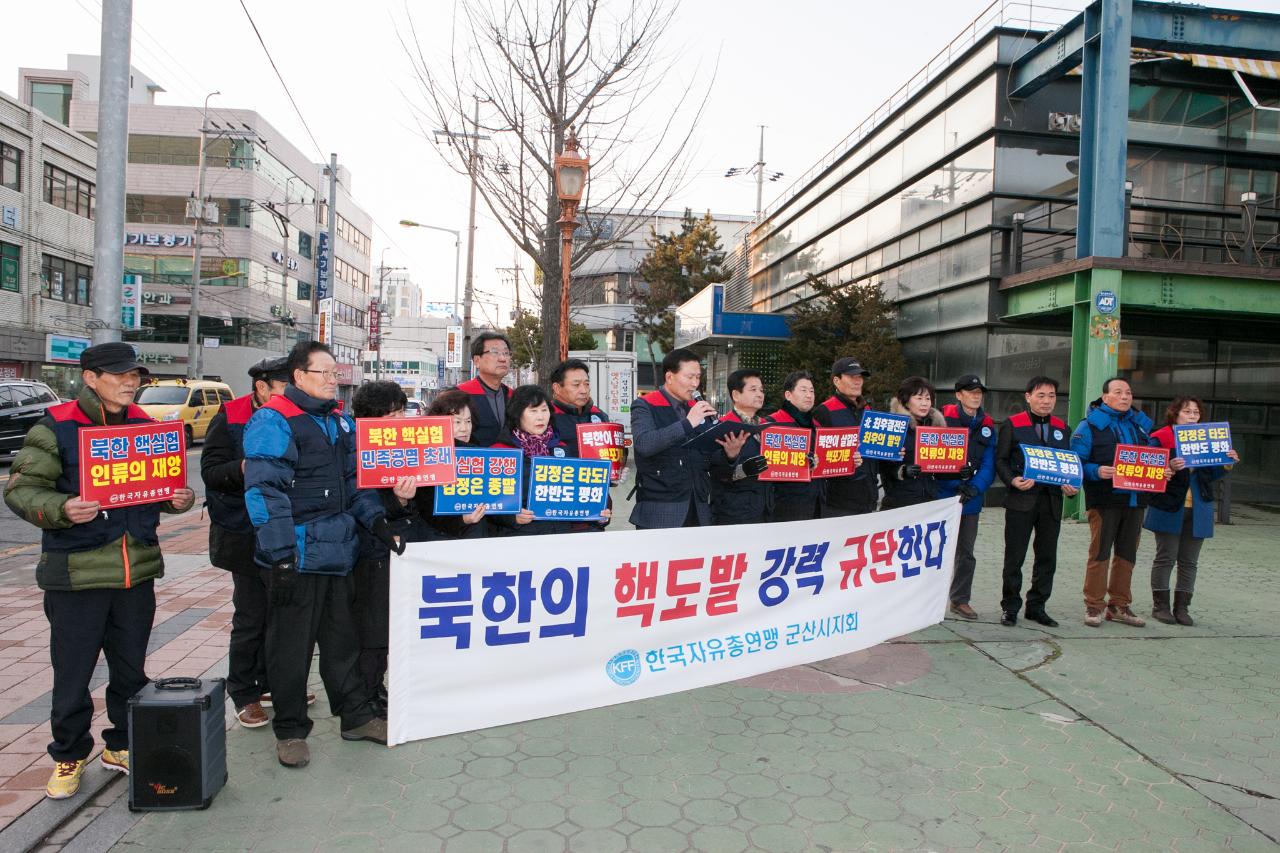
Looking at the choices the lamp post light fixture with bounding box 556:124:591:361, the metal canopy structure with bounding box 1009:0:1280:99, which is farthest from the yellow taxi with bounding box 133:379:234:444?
the metal canopy structure with bounding box 1009:0:1280:99

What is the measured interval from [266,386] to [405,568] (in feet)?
4.81

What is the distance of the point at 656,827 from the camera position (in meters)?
3.43

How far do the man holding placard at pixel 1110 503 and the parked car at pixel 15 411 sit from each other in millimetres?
17339

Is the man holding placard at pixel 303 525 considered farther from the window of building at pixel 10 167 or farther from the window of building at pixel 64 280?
the window of building at pixel 64 280

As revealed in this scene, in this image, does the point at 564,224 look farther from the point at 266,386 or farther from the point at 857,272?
the point at 857,272

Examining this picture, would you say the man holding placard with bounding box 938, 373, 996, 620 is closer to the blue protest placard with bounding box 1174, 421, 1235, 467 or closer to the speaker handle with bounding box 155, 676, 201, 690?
the blue protest placard with bounding box 1174, 421, 1235, 467

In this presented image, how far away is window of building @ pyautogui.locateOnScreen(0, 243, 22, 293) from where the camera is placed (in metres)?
28.3

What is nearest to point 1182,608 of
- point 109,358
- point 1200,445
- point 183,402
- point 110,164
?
point 1200,445

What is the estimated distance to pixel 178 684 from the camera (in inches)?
144

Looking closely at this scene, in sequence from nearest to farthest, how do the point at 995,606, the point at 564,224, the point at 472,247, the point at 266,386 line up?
the point at 266,386
the point at 995,606
the point at 564,224
the point at 472,247

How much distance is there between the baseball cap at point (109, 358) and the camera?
3631mm

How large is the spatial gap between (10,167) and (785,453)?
3321cm

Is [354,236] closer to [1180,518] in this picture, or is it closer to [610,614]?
[1180,518]

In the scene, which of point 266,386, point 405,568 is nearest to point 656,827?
point 405,568
